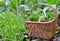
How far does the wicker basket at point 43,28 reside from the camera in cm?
197

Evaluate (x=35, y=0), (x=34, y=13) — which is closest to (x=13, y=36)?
(x=34, y=13)

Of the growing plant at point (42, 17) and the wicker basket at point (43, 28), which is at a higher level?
the growing plant at point (42, 17)

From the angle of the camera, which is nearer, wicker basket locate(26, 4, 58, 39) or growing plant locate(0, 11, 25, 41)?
wicker basket locate(26, 4, 58, 39)

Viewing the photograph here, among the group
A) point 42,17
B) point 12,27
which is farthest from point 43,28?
point 12,27

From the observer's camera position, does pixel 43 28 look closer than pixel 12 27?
Yes

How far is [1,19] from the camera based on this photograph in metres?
2.30

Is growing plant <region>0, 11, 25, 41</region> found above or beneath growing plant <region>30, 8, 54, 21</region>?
beneath

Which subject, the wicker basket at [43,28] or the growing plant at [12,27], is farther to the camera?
the growing plant at [12,27]

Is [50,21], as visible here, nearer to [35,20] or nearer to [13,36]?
[35,20]

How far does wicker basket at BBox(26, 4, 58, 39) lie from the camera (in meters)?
1.97

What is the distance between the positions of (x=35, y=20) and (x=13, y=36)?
0.26 m

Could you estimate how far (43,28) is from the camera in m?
2.00

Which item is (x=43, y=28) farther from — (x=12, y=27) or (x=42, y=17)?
(x=12, y=27)

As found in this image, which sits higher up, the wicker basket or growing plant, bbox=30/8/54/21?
growing plant, bbox=30/8/54/21
